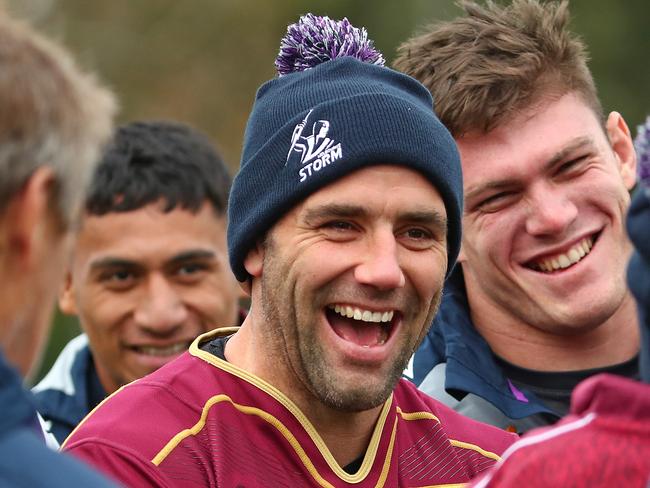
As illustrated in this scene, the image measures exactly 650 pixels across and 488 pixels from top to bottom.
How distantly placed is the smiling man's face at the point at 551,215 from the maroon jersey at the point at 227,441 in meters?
0.98

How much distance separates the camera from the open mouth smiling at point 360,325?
3699mm

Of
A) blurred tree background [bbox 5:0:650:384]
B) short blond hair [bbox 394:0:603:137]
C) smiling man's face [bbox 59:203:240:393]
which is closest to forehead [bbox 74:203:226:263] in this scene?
smiling man's face [bbox 59:203:240:393]

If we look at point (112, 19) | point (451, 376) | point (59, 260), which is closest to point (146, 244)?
point (451, 376)

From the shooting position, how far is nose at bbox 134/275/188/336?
5.80 meters

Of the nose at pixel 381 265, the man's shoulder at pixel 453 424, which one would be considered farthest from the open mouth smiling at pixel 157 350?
the nose at pixel 381 265

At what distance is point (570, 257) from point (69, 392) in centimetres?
235

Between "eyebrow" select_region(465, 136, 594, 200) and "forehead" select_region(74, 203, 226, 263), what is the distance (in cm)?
160

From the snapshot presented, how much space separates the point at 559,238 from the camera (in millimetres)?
4672

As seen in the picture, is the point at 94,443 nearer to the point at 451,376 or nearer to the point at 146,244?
the point at 451,376

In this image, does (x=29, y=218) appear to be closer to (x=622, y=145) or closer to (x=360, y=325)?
(x=360, y=325)

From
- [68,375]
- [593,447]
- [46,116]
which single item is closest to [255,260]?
[46,116]

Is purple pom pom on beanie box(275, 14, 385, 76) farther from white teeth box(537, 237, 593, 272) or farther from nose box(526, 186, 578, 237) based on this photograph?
white teeth box(537, 237, 593, 272)

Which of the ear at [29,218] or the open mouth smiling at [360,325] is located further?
the open mouth smiling at [360,325]

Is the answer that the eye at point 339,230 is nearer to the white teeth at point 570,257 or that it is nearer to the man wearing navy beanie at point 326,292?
the man wearing navy beanie at point 326,292
